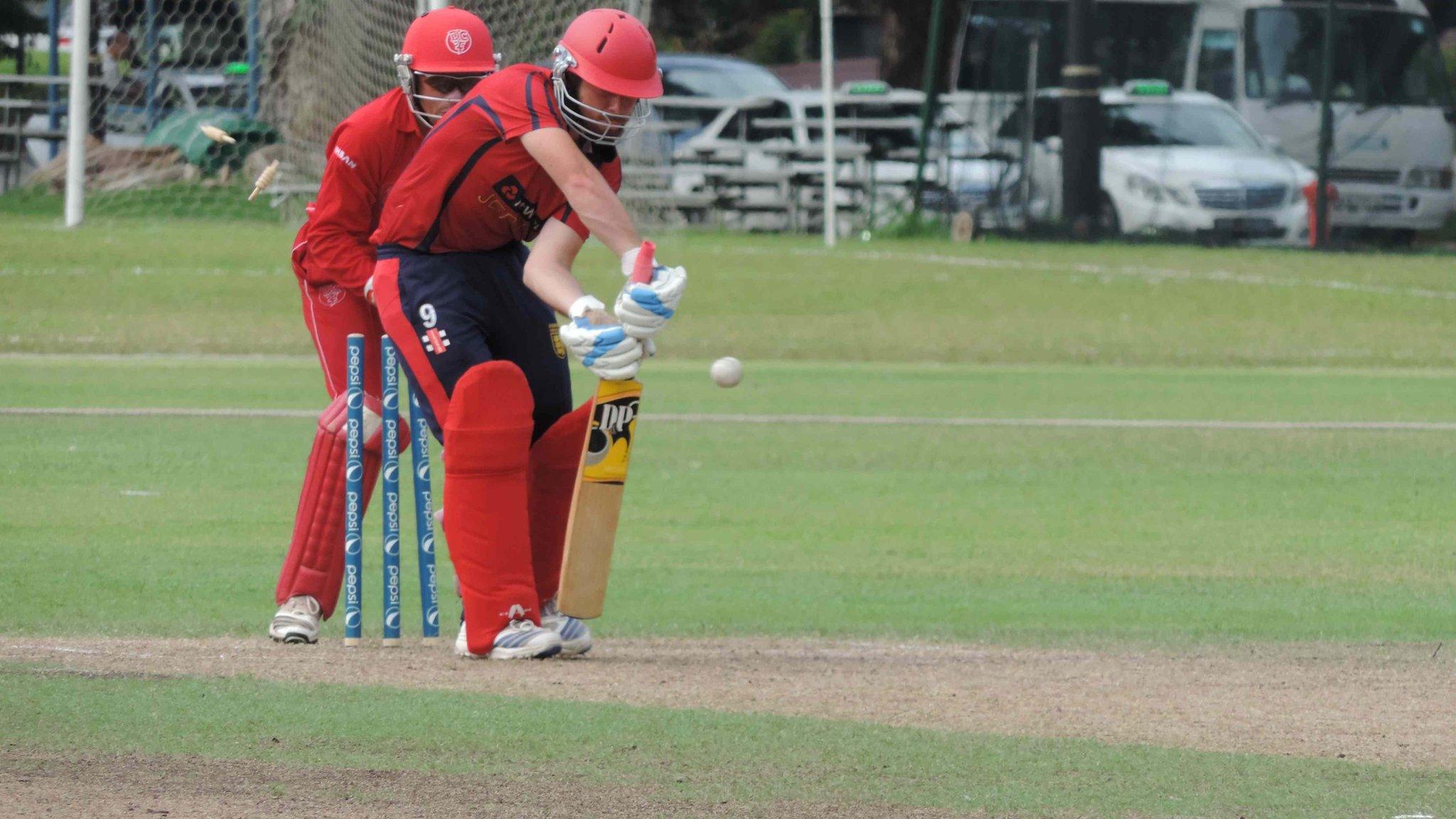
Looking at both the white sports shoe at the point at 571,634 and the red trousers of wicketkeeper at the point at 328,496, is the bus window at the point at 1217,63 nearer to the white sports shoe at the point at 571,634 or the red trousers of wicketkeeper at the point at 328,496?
the red trousers of wicketkeeper at the point at 328,496

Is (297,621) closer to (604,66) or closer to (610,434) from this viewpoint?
(610,434)

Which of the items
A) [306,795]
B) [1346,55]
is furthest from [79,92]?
[306,795]

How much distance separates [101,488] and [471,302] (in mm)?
4219

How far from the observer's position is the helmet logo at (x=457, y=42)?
714cm

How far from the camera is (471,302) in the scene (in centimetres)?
665

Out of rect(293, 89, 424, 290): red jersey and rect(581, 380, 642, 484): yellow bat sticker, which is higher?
rect(293, 89, 424, 290): red jersey

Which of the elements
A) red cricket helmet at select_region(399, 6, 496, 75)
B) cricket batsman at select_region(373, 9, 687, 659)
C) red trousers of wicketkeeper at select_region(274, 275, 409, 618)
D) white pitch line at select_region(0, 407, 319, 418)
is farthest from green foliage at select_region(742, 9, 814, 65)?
cricket batsman at select_region(373, 9, 687, 659)

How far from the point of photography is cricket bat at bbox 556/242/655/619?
6582 millimetres

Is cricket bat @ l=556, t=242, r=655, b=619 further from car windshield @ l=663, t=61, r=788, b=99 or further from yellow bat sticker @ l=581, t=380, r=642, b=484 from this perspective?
car windshield @ l=663, t=61, r=788, b=99

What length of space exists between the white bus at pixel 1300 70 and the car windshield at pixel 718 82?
11.2ft

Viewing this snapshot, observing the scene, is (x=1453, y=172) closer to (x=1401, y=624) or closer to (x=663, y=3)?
(x=663, y=3)

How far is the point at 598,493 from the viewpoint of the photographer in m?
6.62

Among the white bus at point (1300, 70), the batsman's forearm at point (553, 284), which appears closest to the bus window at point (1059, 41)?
the white bus at point (1300, 70)

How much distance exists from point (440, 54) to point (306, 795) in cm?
293
